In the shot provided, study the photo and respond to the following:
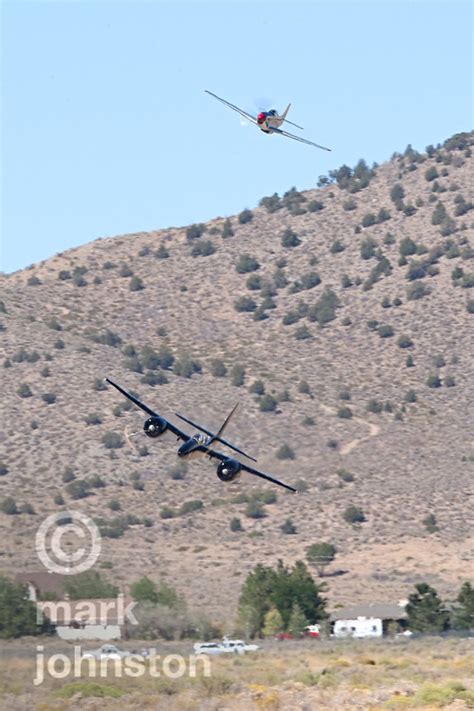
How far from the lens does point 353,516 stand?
110 meters

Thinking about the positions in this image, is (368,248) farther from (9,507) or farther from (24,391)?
(9,507)

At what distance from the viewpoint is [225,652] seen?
62250mm

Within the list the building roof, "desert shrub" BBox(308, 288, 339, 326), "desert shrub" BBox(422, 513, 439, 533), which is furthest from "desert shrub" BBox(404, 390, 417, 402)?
the building roof

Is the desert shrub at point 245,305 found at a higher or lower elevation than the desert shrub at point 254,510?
higher

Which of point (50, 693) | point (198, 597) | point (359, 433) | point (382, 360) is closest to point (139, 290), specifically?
point (382, 360)

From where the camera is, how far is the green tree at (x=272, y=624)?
2994 inches

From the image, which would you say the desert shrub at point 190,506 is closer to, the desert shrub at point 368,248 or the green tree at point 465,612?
the green tree at point 465,612

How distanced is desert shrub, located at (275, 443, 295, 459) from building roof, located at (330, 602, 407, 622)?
10261mm

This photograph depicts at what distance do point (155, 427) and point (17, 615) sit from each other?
869cm

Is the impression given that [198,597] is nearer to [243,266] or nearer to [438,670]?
[438,670]

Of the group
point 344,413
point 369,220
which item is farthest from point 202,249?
point 344,413

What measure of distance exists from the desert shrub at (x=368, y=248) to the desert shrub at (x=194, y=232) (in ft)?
67.8

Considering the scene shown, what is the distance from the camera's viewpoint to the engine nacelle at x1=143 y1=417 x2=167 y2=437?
181 ft

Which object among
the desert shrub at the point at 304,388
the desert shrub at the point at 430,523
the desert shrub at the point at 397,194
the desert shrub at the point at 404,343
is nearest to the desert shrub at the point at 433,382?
the desert shrub at the point at 404,343
